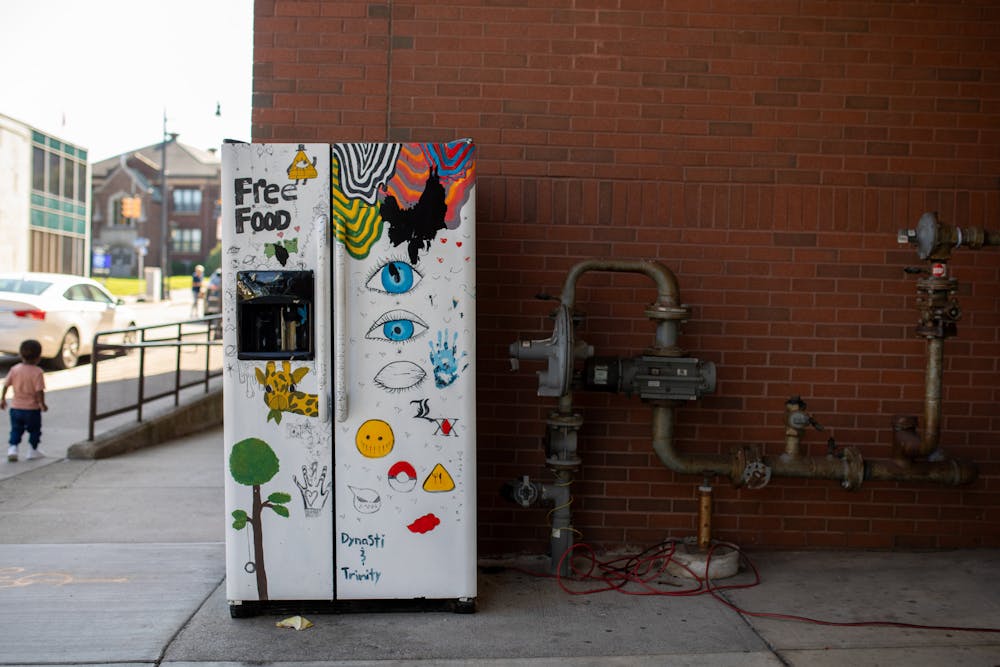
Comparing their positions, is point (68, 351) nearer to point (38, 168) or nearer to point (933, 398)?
point (933, 398)

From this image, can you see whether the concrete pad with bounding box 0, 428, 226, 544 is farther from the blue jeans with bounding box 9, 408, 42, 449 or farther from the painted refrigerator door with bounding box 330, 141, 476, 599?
the painted refrigerator door with bounding box 330, 141, 476, 599

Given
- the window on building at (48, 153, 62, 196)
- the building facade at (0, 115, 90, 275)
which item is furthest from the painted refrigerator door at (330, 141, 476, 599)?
the window on building at (48, 153, 62, 196)

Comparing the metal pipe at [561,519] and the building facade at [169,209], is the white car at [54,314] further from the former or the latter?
the building facade at [169,209]

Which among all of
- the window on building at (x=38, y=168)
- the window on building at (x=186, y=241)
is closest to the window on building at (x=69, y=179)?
the window on building at (x=38, y=168)

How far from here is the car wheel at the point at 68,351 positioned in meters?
14.9

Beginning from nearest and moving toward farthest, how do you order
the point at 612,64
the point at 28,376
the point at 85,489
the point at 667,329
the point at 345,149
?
the point at 345,149 < the point at 667,329 < the point at 612,64 < the point at 85,489 < the point at 28,376

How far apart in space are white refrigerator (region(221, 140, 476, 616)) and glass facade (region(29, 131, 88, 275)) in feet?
102

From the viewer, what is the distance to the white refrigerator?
4430mm

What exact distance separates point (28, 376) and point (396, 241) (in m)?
5.68

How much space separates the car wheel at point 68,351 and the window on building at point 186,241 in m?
53.2

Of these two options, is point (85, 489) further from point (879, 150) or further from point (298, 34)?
point (879, 150)

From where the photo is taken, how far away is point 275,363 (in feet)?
14.6

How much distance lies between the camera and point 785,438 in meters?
5.53

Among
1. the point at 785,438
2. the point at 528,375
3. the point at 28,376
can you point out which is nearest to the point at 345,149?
the point at 528,375
